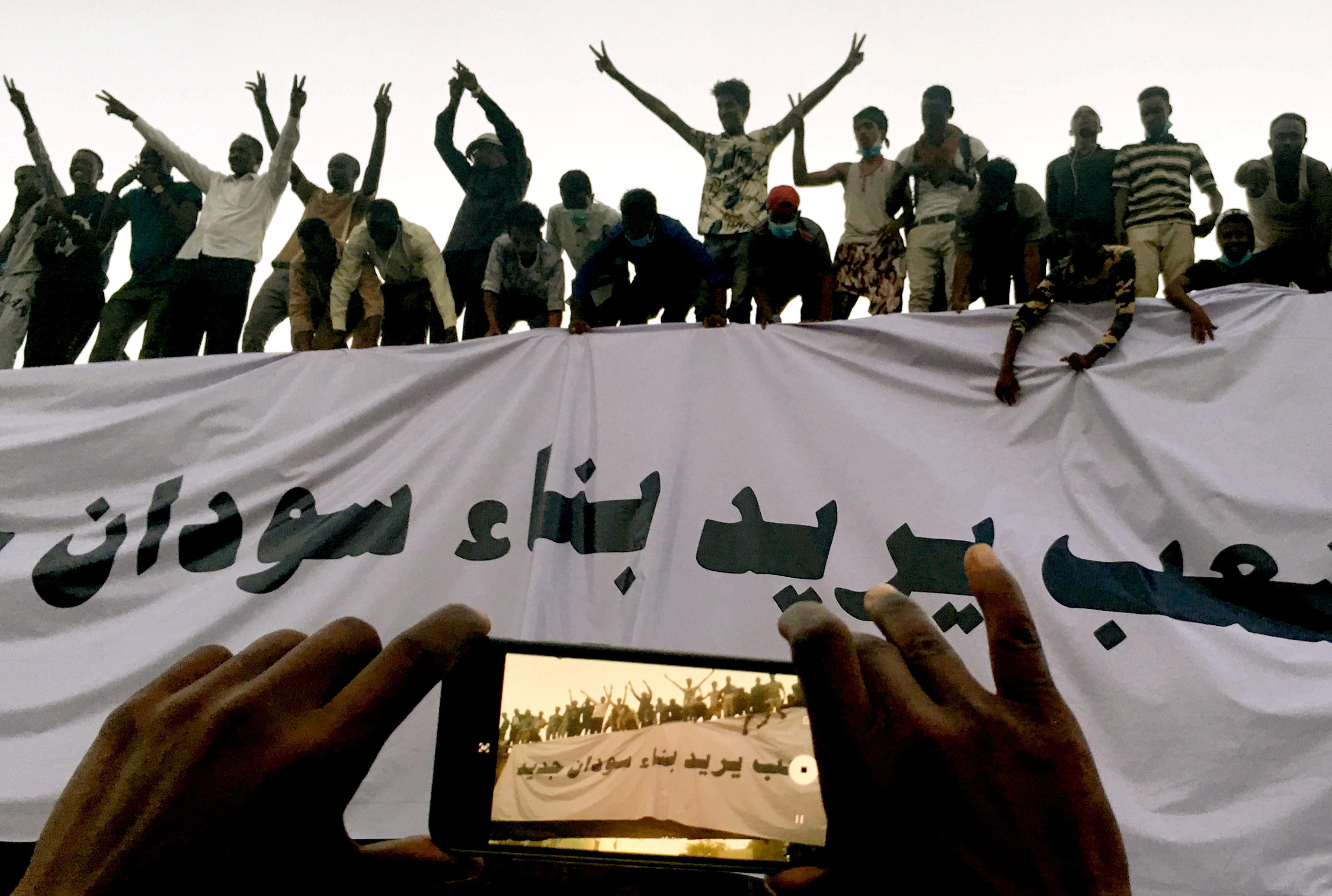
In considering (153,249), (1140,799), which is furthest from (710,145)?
(1140,799)

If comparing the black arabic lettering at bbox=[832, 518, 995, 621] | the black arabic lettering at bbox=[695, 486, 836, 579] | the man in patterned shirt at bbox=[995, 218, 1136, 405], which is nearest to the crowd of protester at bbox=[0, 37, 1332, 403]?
the man in patterned shirt at bbox=[995, 218, 1136, 405]

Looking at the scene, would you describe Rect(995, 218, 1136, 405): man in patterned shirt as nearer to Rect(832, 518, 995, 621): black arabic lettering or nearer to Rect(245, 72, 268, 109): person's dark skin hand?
Rect(832, 518, 995, 621): black arabic lettering

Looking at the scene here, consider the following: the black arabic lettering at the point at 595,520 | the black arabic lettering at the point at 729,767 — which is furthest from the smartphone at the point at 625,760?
the black arabic lettering at the point at 595,520

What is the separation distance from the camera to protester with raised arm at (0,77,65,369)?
14.8 ft

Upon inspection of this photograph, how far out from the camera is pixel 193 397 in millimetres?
3355

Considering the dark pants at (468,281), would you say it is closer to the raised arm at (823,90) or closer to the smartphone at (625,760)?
the raised arm at (823,90)

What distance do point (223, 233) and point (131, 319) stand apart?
65 cm

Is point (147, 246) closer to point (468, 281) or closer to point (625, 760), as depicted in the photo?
point (468, 281)

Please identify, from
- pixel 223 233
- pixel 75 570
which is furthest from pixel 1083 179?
pixel 75 570

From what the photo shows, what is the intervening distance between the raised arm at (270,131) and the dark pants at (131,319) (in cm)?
84

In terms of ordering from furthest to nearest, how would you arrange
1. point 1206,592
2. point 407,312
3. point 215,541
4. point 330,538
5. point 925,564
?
1. point 407,312
2. point 215,541
3. point 330,538
4. point 925,564
5. point 1206,592

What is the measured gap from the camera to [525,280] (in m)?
3.85

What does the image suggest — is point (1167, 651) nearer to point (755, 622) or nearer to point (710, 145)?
point (755, 622)

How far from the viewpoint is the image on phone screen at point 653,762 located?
708 mm
